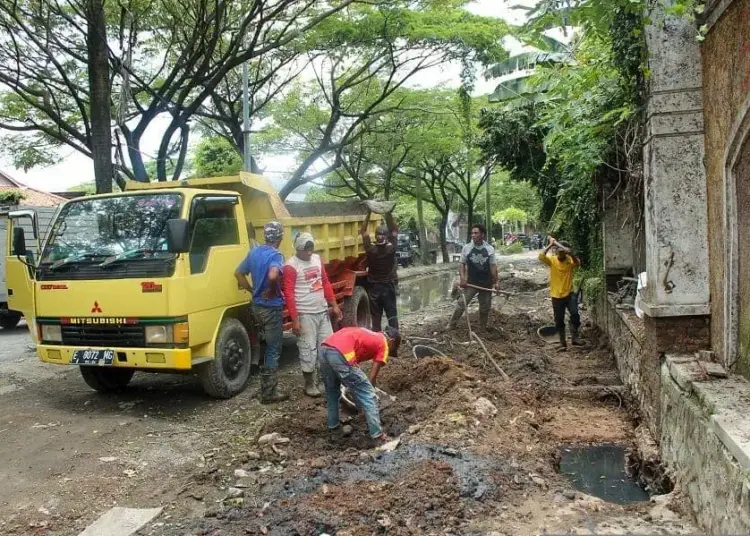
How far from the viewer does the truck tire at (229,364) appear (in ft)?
21.4

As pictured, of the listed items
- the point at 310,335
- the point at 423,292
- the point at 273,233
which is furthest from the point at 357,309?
the point at 423,292

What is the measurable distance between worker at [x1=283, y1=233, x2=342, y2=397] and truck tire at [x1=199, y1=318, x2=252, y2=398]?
0.67 meters

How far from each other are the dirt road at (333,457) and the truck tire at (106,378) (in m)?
0.13

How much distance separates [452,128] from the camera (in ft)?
71.3

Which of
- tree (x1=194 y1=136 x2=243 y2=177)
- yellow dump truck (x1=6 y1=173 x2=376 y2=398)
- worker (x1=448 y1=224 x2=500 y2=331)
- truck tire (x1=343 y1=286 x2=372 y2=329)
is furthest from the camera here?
tree (x1=194 y1=136 x2=243 y2=177)

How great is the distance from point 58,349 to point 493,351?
17.5ft

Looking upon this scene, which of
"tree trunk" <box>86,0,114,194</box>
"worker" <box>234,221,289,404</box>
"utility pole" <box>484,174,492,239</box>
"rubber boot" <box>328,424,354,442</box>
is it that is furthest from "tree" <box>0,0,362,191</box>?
"utility pole" <box>484,174,492,239</box>

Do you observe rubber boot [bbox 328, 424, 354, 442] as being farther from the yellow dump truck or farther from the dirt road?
the yellow dump truck

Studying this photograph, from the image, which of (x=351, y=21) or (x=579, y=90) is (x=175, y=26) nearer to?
(x=351, y=21)

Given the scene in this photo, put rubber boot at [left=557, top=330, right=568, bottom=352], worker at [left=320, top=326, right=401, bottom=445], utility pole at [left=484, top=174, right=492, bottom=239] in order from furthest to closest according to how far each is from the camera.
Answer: utility pole at [left=484, top=174, right=492, bottom=239], rubber boot at [left=557, top=330, right=568, bottom=352], worker at [left=320, top=326, right=401, bottom=445]

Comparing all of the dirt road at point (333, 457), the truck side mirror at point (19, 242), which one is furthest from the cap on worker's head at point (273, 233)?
the truck side mirror at point (19, 242)

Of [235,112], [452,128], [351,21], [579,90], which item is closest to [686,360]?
[579,90]

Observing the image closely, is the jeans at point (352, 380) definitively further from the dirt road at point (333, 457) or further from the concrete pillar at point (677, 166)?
the concrete pillar at point (677, 166)

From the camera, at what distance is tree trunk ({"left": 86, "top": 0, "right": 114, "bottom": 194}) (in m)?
10.5
